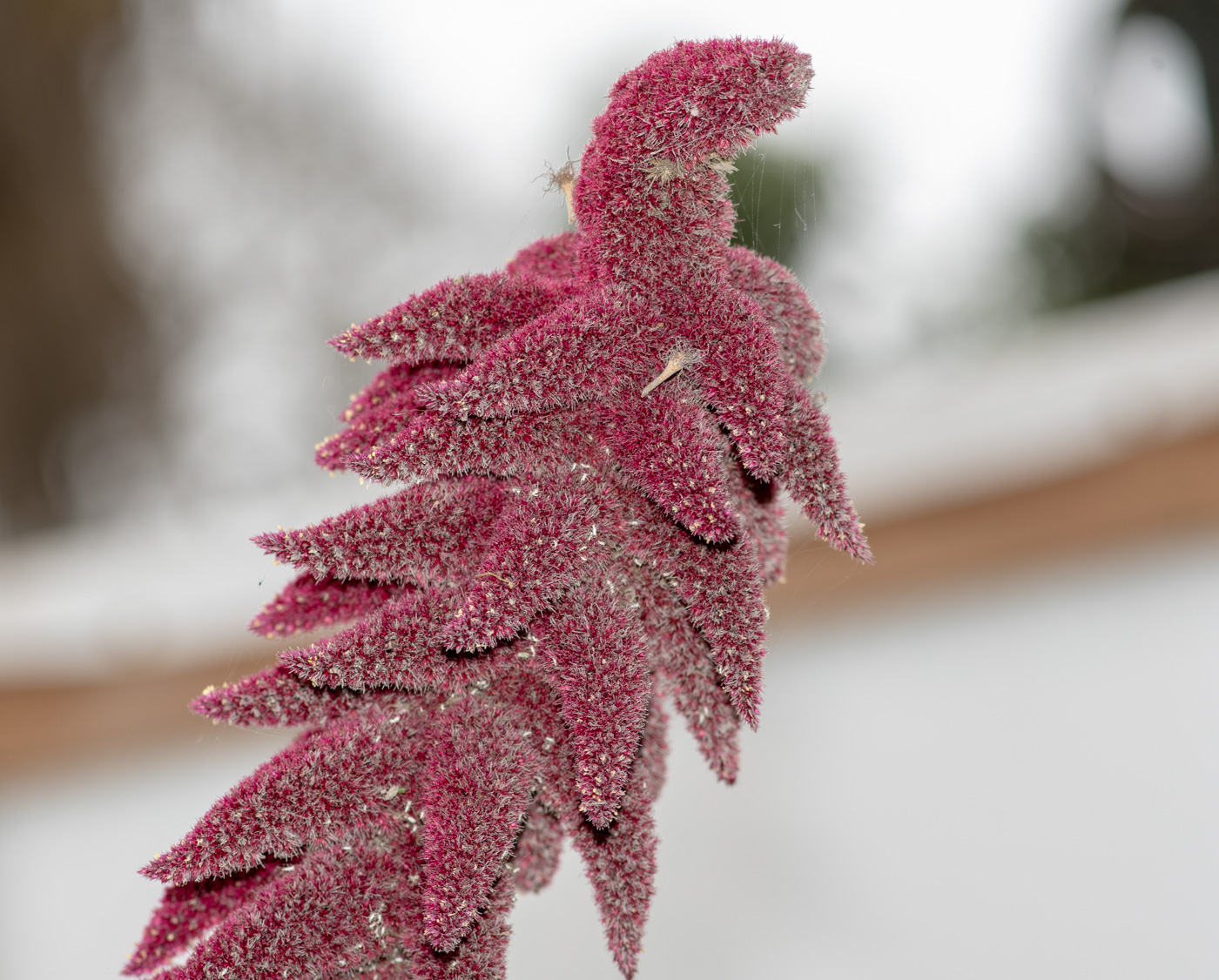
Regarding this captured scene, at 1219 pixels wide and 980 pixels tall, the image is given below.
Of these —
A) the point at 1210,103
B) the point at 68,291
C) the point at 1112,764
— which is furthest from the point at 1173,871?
the point at 68,291

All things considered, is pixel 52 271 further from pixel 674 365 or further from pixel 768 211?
pixel 674 365

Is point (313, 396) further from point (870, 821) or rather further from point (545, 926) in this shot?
point (870, 821)

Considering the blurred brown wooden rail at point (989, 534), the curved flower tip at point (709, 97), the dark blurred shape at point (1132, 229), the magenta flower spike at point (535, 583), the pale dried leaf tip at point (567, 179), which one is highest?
the dark blurred shape at point (1132, 229)

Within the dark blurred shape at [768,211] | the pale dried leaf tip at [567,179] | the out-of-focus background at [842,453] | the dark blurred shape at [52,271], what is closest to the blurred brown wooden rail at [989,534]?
the out-of-focus background at [842,453]

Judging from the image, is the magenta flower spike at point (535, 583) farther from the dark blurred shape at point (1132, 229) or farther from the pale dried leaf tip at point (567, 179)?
the dark blurred shape at point (1132, 229)

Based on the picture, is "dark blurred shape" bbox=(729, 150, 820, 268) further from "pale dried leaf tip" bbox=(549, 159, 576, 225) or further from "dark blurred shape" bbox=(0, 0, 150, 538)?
"dark blurred shape" bbox=(0, 0, 150, 538)

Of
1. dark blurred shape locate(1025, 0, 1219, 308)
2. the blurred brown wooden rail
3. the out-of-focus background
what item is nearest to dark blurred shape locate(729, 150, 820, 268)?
the out-of-focus background

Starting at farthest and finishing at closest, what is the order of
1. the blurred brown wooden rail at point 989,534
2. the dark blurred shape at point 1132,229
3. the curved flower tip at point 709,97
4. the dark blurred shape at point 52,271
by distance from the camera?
the dark blurred shape at point 52,271, the dark blurred shape at point 1132,229, the blurred brown wooden rail at point 989,534, the curved flower tip at point 709,97
